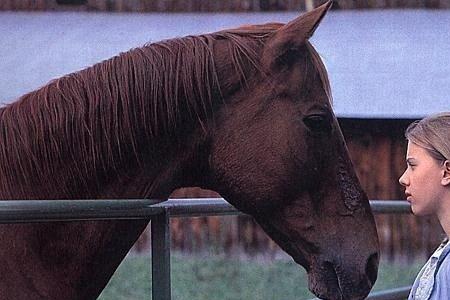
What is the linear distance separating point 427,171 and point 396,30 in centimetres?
746

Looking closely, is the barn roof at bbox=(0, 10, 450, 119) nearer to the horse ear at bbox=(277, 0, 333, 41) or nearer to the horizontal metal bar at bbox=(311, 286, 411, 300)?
the horizontal metal bar at bbox=(311, 286, 411, 300)

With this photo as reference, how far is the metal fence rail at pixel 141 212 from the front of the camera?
1.84m

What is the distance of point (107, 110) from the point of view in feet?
7.29

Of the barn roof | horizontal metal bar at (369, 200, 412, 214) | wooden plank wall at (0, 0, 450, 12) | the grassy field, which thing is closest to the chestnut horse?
horizontal metal bar at (369, 200, 412, 214)

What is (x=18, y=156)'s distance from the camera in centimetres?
216

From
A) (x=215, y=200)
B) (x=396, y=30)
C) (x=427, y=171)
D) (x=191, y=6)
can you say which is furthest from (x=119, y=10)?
(x=427, y=171)

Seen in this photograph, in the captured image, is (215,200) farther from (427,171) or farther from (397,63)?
(397,63)

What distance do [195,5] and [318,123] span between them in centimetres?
745

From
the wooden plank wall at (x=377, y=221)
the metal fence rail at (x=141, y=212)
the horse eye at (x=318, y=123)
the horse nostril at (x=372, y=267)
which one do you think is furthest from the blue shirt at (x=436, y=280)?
the wooden plank wall at (x=377, y=221)

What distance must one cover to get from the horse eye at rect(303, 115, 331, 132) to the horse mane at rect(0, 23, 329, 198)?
6.6 inches

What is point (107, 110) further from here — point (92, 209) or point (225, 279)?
point (225, 279)

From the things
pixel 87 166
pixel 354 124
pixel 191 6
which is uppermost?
pixel 87 166

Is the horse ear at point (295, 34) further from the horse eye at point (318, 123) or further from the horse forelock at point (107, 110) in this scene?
the horse eye at point (318, 123)

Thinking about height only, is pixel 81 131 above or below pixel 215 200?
above
